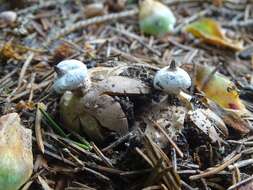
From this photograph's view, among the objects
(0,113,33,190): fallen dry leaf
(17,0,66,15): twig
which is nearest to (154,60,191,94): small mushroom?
(0,113,33,190): fallen dry leaf

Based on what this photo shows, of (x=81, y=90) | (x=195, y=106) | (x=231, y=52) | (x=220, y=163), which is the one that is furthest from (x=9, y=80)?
(x=231, y=52)

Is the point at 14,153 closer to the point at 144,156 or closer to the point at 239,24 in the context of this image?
the point at 144,156

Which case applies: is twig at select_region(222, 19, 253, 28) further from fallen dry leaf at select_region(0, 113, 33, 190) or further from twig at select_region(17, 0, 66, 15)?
fallen dry leaf at select_region(0, 113, 33, 190)

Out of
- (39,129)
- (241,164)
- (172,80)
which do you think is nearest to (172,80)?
(172,80)

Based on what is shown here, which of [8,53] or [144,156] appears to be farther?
[8,53]

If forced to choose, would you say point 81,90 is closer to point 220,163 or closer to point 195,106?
point 195,106
